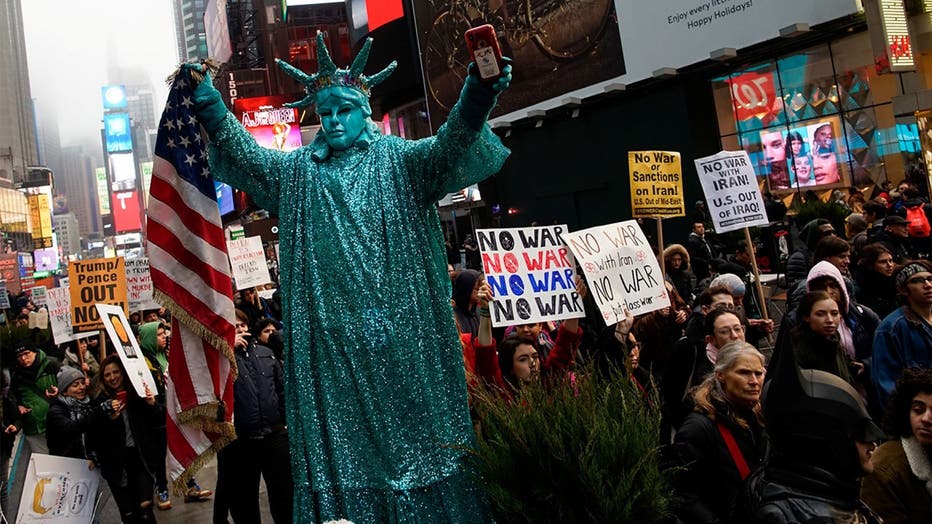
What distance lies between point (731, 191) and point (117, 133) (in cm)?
16175

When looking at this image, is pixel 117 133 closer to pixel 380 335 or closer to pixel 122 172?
pixel 122 172

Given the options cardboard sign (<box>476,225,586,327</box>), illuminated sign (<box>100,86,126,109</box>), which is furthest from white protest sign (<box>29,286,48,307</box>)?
illuminated sign (<box>100,86,126,109</box>)

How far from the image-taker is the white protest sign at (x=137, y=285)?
13078mm

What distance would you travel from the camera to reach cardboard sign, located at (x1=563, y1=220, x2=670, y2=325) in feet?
21.4

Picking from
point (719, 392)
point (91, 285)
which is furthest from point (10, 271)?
point (719, 392)

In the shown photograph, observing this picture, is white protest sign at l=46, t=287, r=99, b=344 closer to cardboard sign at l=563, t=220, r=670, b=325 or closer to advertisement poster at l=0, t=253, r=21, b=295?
cardboard sign at l=563, t=220, r=670, b=325

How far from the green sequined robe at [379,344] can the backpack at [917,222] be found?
9.16 meters

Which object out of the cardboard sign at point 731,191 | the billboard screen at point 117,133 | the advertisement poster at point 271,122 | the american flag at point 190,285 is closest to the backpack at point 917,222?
the cardboard sign at point 731,191

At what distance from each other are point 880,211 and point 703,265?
8.37 feet

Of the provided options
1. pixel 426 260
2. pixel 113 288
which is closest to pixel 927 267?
pixel 426 260

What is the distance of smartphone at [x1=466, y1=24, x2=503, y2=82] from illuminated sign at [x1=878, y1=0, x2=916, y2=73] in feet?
53.5

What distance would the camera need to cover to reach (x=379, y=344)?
3426 mm

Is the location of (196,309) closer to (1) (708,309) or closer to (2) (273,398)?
(2) (273,398)

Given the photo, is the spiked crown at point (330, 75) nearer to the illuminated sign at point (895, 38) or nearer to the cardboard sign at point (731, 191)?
the cardboard sign at point (731, 191)
